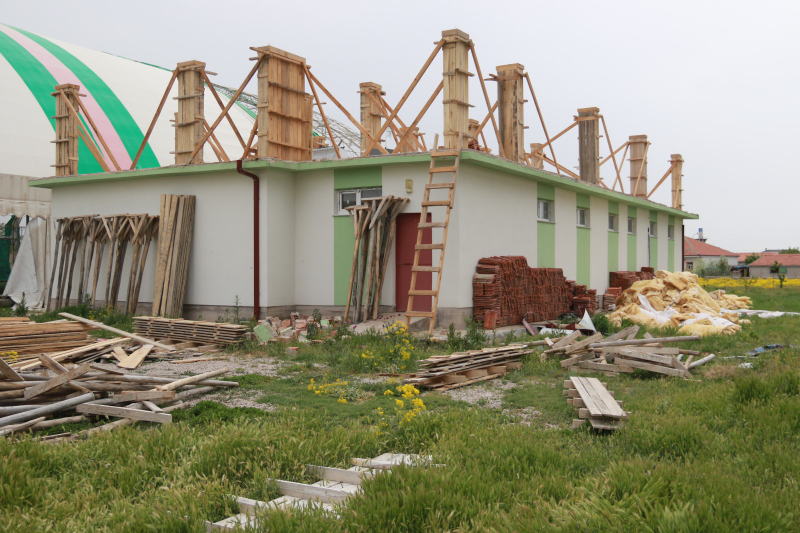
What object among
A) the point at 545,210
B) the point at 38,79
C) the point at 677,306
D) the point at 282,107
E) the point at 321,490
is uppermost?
the point at 38,79

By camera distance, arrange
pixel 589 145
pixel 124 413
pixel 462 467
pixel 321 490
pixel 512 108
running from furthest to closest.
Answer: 1. pixel 589 145
2. pixel 512 108
3. pixel 124 413
4. pixel 462 467
5. pixel 321 490

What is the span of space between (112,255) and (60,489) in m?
14.2

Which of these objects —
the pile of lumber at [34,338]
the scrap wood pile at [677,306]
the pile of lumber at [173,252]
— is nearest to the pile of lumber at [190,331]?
the pile of lumber at [34,338]

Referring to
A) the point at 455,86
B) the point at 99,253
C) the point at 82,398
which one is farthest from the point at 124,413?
the point at 99,253

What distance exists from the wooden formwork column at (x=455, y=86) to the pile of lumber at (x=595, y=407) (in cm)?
785

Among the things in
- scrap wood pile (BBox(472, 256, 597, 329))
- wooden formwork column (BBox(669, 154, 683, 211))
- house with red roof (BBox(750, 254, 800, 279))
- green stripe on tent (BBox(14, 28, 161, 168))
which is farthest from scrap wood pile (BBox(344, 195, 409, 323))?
house with red roof (BBox(750, 254, 800, 279))

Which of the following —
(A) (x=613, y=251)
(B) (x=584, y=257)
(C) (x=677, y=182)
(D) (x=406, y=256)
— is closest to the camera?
(D) (x=406, y=256)

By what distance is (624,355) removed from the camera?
400 inches

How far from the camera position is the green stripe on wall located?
16.1m

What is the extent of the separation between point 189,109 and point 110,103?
533 inches

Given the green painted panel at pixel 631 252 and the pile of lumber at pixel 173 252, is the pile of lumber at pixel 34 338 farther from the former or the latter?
the green painted panel at pixel 631 252

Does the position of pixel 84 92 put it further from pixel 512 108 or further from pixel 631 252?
pixel 631 252

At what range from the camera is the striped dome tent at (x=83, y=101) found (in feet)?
80.7

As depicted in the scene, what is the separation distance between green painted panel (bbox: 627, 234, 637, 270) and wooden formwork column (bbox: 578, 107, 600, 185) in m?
3.59
